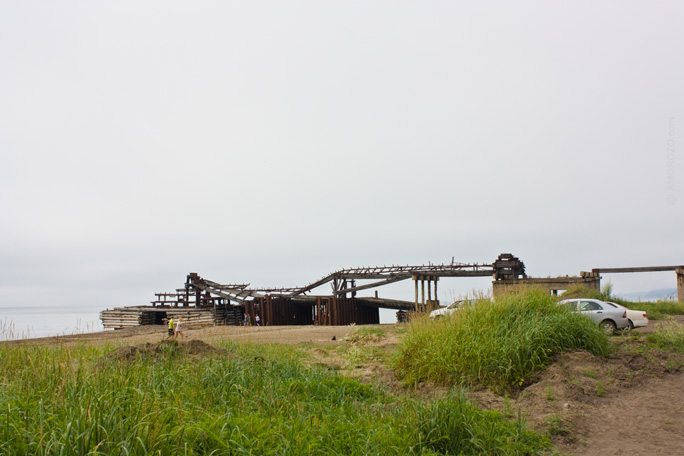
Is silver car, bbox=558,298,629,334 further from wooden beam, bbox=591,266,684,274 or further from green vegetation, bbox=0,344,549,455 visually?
green vegetation, bbox=0,344,549,455

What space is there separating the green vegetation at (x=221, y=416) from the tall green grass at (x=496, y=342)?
6.00 ft

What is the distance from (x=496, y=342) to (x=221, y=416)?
5889 mm

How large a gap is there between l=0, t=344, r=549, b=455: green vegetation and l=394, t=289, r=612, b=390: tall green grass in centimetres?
183

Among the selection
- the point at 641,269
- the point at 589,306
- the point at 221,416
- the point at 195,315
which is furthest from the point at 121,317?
the point at 221,416

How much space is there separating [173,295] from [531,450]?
40.7m

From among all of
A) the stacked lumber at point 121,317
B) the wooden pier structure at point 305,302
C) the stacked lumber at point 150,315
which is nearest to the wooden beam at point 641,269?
the wooden pier structure at point 305,302

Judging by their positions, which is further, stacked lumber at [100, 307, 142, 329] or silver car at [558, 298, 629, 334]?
stacked lumber at [100, 307, 142, 329]

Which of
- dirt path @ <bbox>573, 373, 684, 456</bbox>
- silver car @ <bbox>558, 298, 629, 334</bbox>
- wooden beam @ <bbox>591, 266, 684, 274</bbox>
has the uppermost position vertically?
wooden beam @ <bbox>591, 266, 684, 274</bbox>

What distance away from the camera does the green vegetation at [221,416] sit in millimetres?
4785

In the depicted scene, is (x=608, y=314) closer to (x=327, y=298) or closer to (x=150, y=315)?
(x=327, y=298)

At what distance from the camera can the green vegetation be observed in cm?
479

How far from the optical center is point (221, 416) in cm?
568

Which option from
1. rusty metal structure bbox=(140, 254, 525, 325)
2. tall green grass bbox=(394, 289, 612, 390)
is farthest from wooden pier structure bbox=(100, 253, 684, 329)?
tall green grass bbox=(394, 289, 612, 390)

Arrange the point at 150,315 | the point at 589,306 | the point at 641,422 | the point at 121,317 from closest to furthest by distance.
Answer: the point at 641,422
the point at 589,306
the point at 150,315
the point at 121,317
